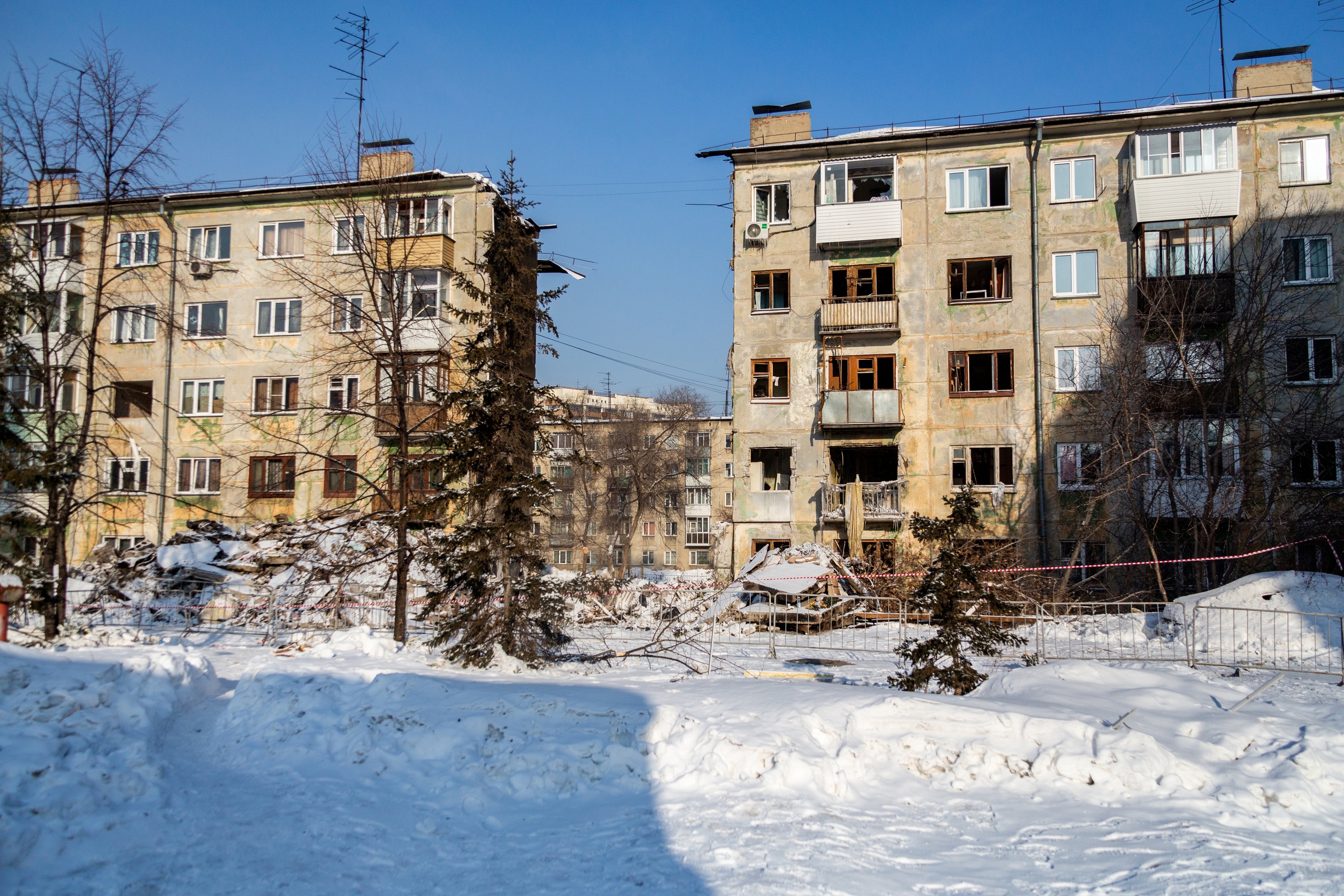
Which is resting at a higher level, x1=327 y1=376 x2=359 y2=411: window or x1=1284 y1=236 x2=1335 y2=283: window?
x1=1284 y1=236 x2=1335 y2=283: window

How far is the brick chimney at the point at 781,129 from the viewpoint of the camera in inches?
1271

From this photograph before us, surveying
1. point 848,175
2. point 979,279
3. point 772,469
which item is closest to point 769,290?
point 848,175

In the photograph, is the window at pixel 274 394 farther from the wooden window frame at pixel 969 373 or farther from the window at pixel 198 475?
the wooden window frame at pixel 969 373

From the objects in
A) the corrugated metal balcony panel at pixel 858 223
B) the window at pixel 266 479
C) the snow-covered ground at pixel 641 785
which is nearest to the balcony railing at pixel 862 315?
the corrugated metal balcony panel at pixel 858 223

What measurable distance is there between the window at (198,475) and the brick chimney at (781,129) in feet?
79.6

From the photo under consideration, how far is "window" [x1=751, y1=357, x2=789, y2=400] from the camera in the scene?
104 ft

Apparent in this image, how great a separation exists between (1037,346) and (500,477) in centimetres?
2254

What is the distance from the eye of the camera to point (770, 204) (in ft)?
105

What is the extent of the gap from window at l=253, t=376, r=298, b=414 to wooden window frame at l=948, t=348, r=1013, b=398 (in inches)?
965

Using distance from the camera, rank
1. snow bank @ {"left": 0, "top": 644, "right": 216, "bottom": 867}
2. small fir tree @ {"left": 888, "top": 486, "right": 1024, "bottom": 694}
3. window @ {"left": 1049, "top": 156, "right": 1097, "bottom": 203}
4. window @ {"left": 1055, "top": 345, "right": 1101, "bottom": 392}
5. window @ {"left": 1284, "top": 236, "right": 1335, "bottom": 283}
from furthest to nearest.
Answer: window @ {"left": 1049, "top": 156, "right": 1097, "bottom": 203} → window @ {"left": 1055, "top": 345, "right": 1101, "bottom": 392} → window @ {"left": 1284, "top": 236, "right": 1335, "bottom": 283} → small fir tree @ {"left": 888, "top": 486, "right": 1024, "bottom": 694} → snow bank @ {"left": 0, "top": 644, "right": 216, "bottom": 867}

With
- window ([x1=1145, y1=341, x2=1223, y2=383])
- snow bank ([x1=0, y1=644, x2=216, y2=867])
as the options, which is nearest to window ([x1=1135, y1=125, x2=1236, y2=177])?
window ([x1=1145, y1=341, x2=1223, y2=383])

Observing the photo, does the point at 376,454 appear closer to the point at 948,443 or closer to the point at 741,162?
the point at 741,162

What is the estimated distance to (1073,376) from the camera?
2888 centimetres

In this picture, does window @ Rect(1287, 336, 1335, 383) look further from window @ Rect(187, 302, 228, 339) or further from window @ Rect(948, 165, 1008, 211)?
window @ Rect(187, 302, 228, 339)
